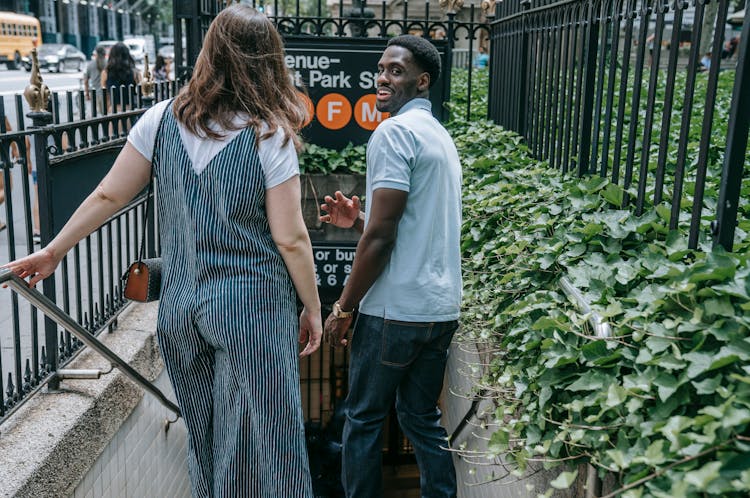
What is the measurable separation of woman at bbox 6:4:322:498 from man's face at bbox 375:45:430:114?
63 cm

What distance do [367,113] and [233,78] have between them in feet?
13.2

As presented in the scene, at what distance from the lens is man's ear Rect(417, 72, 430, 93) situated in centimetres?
329

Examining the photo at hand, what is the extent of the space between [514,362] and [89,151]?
2706 mm

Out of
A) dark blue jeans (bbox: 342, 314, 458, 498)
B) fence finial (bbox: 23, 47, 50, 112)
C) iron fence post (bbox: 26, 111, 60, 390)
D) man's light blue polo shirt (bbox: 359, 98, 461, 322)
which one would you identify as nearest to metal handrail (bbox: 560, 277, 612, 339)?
man's light blue polo shirt (bbox: 359, 98, 461, 322)

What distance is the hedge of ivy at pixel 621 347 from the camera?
167 cm

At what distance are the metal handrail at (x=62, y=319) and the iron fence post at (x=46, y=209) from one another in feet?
0.91

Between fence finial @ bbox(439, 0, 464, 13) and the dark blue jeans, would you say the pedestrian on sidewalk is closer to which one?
fence finial @ bbox(439, 0, 464, 13)

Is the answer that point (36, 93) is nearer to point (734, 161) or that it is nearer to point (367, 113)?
point (734, 161)

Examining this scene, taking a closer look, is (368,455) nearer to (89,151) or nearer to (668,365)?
(668,365)

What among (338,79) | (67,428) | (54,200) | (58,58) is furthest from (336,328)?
(58,58)

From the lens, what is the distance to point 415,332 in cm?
316

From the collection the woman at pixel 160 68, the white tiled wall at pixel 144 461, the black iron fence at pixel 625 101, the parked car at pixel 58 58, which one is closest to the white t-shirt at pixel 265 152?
the black iron fence at pixel 625 101

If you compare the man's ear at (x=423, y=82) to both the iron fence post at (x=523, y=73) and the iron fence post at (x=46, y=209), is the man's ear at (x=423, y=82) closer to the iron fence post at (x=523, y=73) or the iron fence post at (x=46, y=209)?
the iron fence post at (x=46, y=209)

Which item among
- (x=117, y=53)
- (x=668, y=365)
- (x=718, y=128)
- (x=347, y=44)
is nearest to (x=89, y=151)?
(x=347, y=44)
